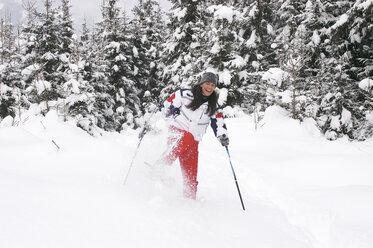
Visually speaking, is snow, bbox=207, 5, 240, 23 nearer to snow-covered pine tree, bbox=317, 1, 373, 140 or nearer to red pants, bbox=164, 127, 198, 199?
snow-covered pine tree, bbox=317, 1, 373, 140

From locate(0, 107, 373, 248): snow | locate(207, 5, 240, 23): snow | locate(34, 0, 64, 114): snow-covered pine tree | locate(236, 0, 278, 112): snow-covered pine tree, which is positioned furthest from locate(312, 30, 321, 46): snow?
locate(34, 0, 64, 114): snow-covered pine tree

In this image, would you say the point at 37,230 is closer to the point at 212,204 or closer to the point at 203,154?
the point at 212,204

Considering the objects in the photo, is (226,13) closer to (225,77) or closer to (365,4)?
(225,77)

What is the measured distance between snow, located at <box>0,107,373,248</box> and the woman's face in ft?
4.43

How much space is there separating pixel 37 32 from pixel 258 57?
46.9ft

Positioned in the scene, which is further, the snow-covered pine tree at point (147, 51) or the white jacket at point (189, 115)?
the snow-covered pine tree at point (147, 51)

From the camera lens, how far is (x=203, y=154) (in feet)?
27.2

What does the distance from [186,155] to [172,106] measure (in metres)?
0.89

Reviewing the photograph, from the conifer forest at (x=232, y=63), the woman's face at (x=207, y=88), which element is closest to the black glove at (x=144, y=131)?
the woman's face at (x=207, y=88)

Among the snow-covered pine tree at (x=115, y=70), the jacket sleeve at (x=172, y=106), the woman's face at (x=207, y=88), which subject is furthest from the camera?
the snow-covered pine tree at (x=115, y=70)

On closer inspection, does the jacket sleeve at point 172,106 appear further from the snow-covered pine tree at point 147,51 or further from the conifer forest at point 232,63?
the snow-covered pine tree at point 147,51

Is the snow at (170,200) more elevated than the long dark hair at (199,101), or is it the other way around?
the long dark hair at (199,101)

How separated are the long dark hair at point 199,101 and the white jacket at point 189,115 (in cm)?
6

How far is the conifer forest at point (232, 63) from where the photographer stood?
10188mm
